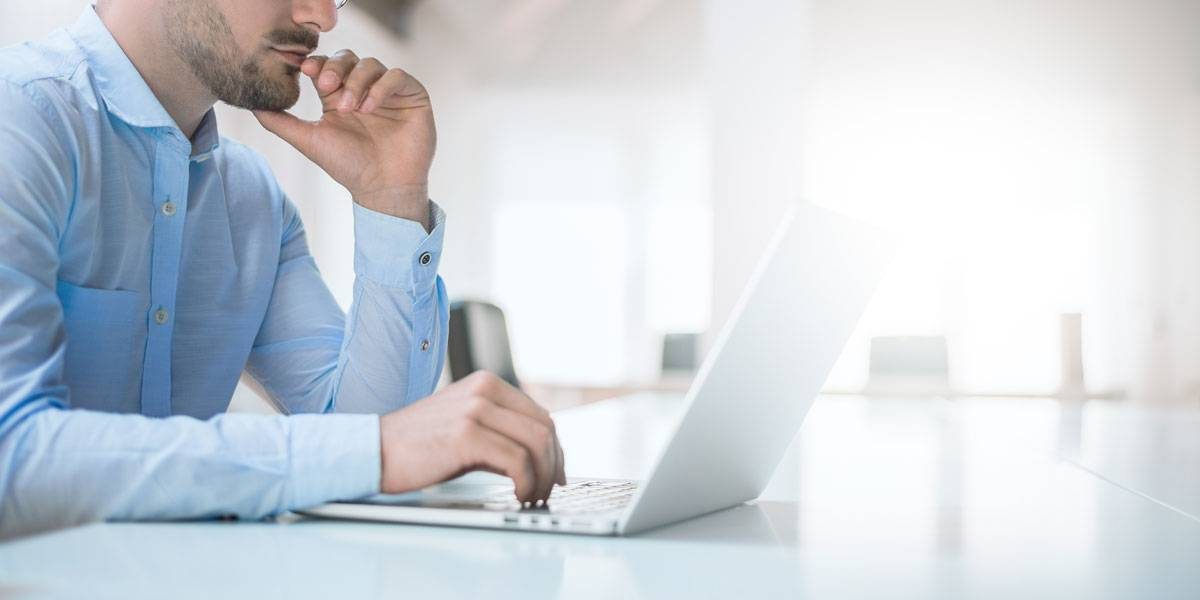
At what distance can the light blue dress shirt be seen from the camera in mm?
778

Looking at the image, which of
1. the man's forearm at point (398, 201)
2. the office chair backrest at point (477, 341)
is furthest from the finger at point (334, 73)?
the office chair backrest at point (477, 341)

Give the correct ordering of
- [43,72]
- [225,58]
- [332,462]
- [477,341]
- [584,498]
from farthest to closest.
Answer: [477,341]
[225,58]
[43,72]
[584,498]
[332,462]

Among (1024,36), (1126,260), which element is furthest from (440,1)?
(1126,260)

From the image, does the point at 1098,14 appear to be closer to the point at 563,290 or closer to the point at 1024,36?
the point at 1024,36

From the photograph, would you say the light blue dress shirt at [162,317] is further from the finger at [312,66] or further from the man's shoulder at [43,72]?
the finger at [312,66]

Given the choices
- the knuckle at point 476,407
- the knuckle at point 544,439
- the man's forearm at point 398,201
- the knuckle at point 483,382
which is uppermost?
the man's forearm at point 398,201

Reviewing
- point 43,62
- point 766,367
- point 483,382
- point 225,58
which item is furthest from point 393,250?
point 766,367

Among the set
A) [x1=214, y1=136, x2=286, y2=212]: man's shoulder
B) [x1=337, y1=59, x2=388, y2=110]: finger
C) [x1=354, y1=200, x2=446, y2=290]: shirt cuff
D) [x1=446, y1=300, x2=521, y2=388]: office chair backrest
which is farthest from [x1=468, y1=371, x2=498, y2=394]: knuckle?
[x1=446, y1=300, x2=521, y2=388]: office chair backrest

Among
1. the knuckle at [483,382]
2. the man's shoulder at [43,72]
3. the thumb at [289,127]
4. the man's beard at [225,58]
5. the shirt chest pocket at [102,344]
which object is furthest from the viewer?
the thumb at [289,127]

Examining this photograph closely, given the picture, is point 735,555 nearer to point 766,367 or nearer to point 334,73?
point 766,367

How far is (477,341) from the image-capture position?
9.88 ft

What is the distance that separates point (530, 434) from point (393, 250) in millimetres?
608

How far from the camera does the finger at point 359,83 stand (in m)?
1.38

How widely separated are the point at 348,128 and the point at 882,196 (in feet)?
21.5
